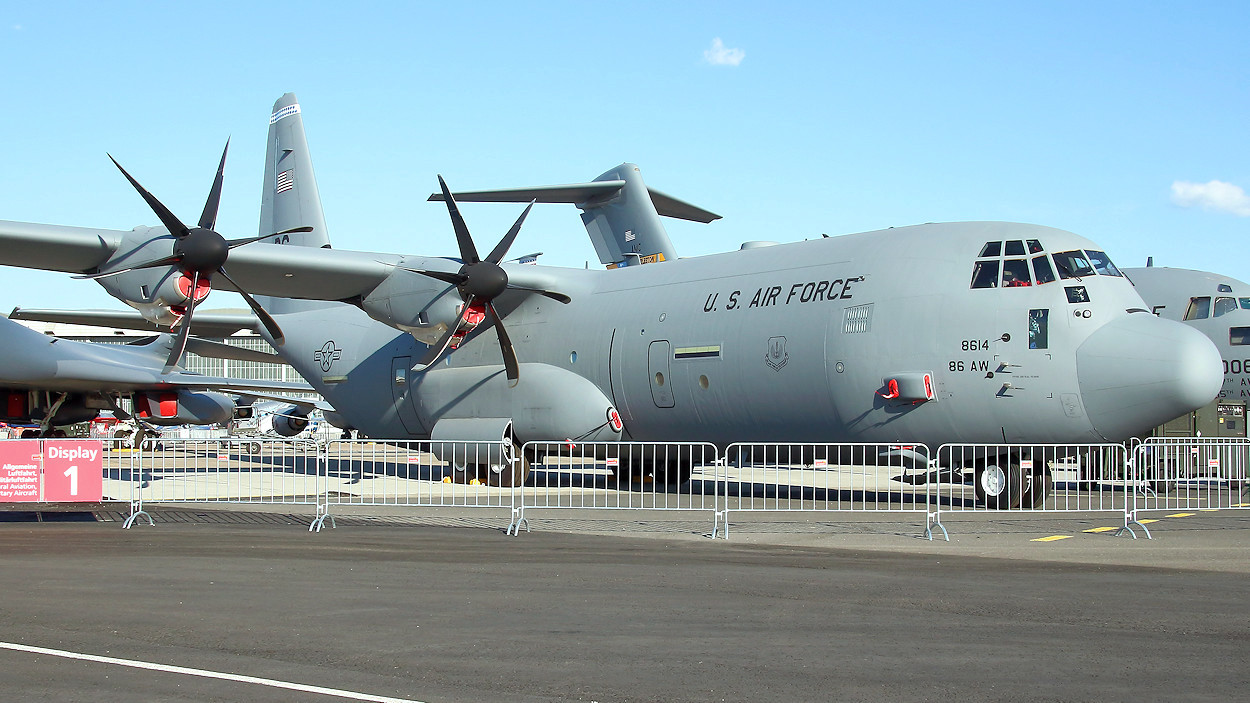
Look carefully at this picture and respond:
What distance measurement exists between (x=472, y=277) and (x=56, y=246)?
645 cm

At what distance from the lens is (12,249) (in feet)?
57.7

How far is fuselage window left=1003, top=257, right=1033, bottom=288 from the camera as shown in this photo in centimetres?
1523

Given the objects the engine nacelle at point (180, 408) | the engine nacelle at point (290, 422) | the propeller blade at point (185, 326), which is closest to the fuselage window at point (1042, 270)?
the propeller blade at point (185, 326)

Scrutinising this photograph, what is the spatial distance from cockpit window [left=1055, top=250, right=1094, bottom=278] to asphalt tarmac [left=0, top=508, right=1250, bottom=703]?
12.3ft

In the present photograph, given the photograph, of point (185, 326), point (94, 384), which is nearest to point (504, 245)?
point (185, 326)

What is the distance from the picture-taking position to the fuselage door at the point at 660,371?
18.9 m

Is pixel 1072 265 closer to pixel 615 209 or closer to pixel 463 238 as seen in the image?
pixel 463 238

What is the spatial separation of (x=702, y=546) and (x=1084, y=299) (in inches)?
253

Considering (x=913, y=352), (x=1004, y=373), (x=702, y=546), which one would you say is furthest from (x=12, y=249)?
(x=1004, y=373)

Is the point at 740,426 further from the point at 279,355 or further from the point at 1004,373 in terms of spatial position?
the point at 279,355

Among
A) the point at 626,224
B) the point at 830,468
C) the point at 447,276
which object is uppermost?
the point at 626,224

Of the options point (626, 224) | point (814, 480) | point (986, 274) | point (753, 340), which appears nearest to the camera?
point (986, 274)

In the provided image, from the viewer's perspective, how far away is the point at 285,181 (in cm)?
2669

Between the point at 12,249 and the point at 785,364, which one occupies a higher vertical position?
the point at 12,249
